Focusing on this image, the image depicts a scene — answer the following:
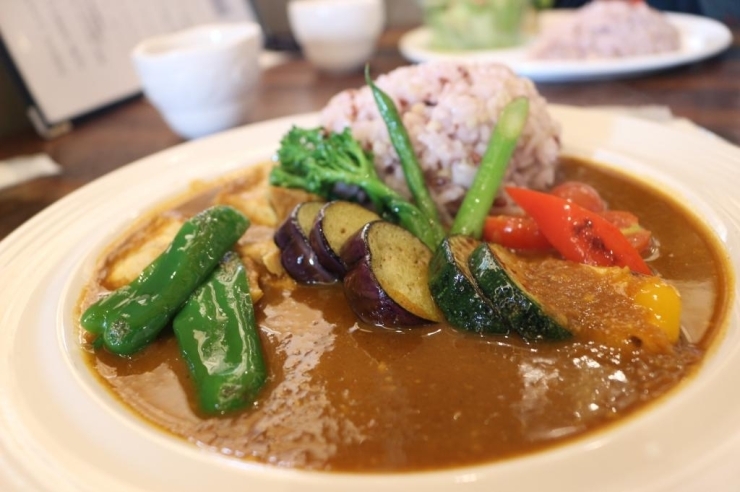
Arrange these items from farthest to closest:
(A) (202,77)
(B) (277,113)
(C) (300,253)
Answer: (B) (277,113) → (A) (202,77) → (C) (300,253)

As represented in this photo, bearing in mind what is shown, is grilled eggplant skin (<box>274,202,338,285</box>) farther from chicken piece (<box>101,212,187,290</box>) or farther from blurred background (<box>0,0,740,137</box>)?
blurred background (<box>0,0,740,137</box>)

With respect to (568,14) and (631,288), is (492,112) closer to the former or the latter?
(631,288)

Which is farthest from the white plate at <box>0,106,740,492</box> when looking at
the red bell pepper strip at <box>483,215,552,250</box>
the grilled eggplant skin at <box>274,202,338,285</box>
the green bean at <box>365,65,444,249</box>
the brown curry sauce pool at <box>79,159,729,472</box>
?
the green bean at <box>365,65,444,249</box>

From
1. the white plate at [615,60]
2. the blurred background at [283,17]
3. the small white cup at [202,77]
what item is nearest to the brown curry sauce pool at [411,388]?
the small white cup at [202,77]

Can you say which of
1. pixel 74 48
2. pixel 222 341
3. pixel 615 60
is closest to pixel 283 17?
pixel 74 48

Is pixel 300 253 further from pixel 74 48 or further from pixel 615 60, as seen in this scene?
pixel 74 48

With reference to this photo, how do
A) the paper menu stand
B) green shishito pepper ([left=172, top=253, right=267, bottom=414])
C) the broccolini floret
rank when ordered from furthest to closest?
the paper menu stand
the broccolini floret
green shishito pepper ([left=172, top=253, right=267, bottom=414])
